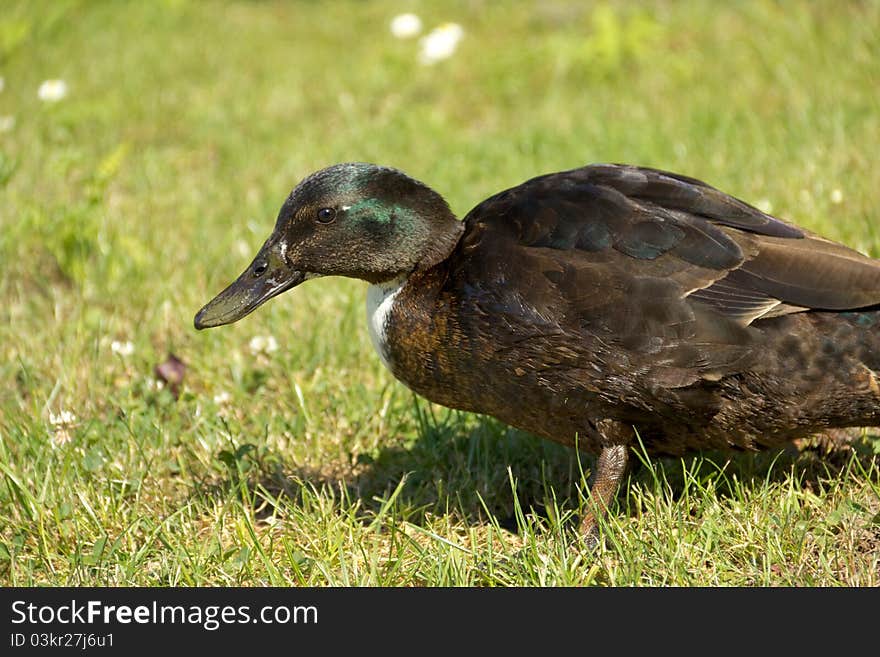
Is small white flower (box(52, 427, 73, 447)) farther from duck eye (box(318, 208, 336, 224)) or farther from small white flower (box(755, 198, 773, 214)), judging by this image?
small white flower (box(755, 198, 773, 214))

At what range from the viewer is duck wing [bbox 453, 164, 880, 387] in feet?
10.5

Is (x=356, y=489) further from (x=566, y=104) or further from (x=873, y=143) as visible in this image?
(x=566, y=104)

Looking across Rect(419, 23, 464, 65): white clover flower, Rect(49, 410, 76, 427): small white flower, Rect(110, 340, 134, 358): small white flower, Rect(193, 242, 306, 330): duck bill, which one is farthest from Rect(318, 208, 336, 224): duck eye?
Rect(419, 23, 464, 65): white clover flower

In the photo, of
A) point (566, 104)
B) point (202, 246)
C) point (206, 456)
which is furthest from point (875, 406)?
point (566, 104)

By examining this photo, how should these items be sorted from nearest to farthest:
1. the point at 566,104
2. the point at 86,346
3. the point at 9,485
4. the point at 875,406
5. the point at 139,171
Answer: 1. the point at 875,406
2. the point at 9,485
3. the point at 86,346
4. the point at 139,171
5. the point at 566,104

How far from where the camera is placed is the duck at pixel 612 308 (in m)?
3.22

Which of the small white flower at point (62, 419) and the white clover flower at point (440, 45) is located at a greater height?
the white clover flower at point (440, 45)

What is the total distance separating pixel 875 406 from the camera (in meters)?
3.29

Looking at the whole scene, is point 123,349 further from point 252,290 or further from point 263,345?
point 252,290

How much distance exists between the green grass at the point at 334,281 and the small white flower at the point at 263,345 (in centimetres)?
4

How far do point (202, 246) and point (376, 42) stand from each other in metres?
3.54

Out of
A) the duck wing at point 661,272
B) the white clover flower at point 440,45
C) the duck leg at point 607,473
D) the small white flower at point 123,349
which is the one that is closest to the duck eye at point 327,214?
the duck wing at point 661,272

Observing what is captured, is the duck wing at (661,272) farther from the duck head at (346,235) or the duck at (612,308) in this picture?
the duck head at (346,235)

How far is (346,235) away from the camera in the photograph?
3621 mm
